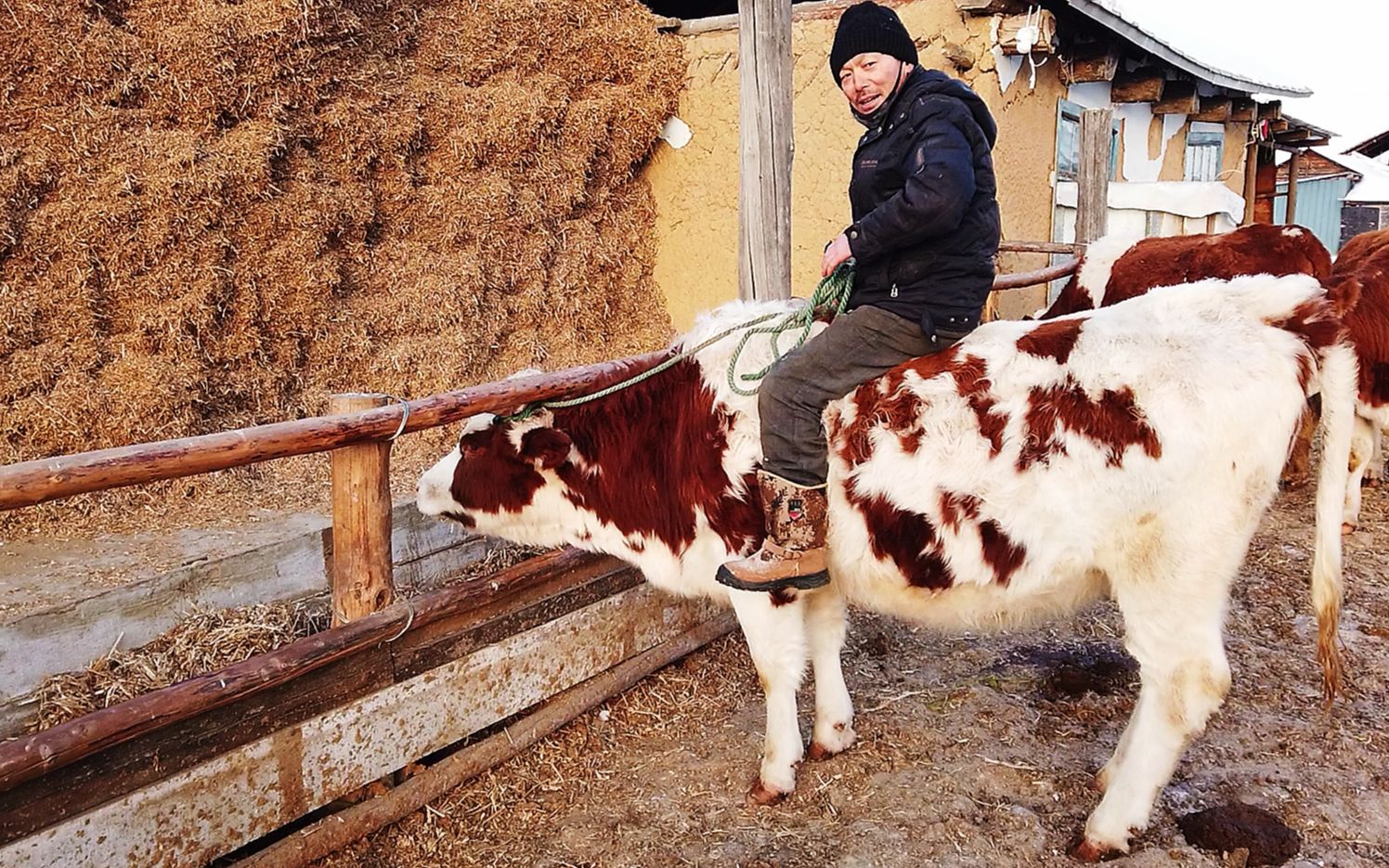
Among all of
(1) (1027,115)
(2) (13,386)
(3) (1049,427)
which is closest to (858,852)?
(3) (1049,427)

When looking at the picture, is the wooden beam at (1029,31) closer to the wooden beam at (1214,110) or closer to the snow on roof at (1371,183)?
the wooden beam at (1214,110)

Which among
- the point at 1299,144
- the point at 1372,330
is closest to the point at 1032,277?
the point at 1372,330

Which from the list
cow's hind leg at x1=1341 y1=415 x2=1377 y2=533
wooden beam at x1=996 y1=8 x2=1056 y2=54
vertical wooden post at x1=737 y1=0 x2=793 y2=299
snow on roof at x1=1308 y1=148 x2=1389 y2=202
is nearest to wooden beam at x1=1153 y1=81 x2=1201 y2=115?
wooden beam at x1=996 y1=8 x2=1056 y2=54

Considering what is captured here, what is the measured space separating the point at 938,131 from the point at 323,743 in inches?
97.4

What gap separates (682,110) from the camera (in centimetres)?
891

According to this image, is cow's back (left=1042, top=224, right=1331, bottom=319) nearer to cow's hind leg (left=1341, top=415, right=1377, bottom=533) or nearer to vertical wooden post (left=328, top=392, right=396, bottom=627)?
cow's hind leg (left=1341, top=415, right=1377, bottom=533)

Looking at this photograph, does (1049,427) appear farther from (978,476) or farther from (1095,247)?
(1095,247)

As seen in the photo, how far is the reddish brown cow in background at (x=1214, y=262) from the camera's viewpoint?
21.9ft

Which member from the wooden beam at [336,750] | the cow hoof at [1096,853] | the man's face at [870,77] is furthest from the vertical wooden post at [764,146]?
the cow hoof at [1096,853]

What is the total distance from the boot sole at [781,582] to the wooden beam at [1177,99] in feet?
31.2

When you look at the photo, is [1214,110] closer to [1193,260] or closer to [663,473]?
[1193,260]

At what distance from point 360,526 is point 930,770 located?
2.10 meters

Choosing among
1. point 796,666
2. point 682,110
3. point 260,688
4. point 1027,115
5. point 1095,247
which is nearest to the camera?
point 260,688

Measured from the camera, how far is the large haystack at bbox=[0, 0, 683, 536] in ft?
19.3
